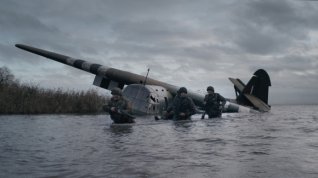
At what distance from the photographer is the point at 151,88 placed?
2338 cm

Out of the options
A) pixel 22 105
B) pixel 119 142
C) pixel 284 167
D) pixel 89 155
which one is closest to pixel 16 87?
pixel 22 105

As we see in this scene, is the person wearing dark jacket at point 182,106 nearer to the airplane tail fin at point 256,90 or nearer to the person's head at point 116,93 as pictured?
the person's head at point 116,93

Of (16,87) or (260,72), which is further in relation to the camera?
(260,72)

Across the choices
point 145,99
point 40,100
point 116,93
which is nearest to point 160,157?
point 116,93

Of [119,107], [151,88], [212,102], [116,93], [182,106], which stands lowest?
[119,107]

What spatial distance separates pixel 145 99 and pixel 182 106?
4.12 meters

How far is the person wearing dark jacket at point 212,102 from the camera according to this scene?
20594 mm

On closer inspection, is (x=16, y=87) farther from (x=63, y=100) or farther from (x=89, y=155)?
(x=89, y=155)

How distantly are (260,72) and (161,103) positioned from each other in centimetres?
1175

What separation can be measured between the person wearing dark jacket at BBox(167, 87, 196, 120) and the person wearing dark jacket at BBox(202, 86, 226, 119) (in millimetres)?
2076

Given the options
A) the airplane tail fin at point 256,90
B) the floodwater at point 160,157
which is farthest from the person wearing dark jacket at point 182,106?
the airplane tail fin at point 256,90

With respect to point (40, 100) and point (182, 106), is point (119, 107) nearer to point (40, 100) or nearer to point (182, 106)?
point (182, 106)

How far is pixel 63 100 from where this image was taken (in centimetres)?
2767

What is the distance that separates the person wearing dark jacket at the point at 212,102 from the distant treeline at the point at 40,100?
37.0 feet
